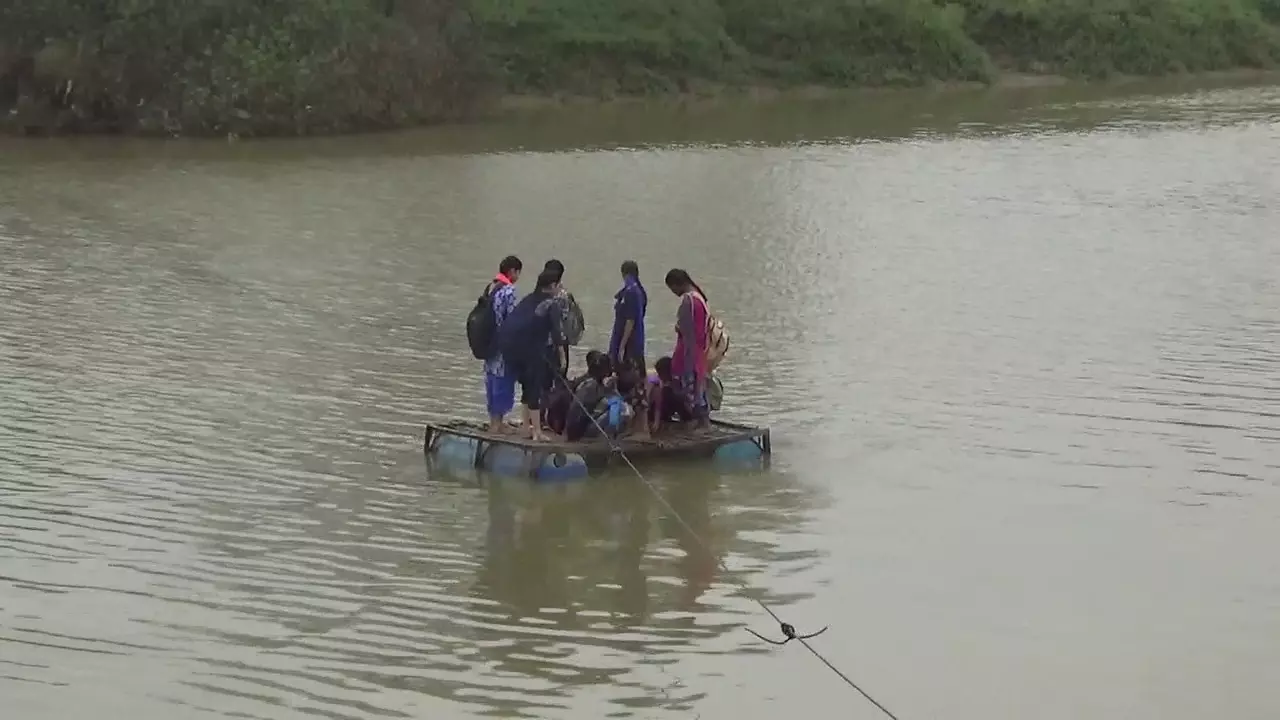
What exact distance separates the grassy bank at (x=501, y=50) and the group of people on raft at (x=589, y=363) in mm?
24388

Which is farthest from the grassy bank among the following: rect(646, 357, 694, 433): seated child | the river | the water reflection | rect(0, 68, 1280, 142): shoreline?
the water reflection

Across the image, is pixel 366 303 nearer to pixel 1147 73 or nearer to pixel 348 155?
pixel 348 155

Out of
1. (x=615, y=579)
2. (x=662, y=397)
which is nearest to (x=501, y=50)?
(x=662, y=397)

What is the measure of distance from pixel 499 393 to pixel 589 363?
25.2 inches

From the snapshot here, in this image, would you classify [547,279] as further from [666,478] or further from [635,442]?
[666,478]

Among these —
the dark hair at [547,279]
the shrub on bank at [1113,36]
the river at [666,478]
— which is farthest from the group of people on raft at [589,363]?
the shrub on bank at [1113,36]

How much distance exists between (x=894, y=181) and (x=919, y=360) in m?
13.1

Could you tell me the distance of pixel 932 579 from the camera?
372 inches

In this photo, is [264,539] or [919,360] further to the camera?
[919,360]

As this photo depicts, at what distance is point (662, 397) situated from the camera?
39.1 feet

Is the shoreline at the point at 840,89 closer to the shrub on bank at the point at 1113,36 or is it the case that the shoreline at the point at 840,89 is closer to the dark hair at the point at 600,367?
the shrub on bank at the point at 1113,36

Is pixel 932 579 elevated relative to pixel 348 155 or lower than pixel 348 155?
lower

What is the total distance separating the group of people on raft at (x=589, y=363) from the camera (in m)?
11.3

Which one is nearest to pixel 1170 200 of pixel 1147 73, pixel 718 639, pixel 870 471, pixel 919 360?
pixel 919 360
